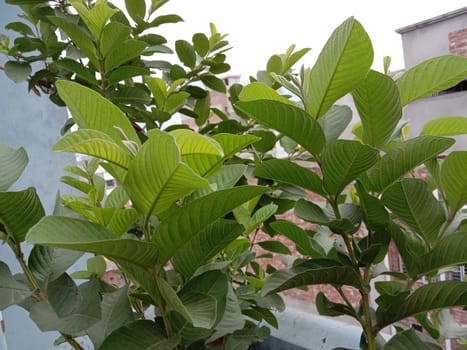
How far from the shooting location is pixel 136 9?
0.76 metres

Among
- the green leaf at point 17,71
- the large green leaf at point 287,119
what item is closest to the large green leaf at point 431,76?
the large green leaf at point 287,119

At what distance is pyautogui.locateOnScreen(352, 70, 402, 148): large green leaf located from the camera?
349 millimetres

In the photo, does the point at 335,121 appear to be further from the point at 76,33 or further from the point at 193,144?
the point at 76,33

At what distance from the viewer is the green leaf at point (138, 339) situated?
31cm

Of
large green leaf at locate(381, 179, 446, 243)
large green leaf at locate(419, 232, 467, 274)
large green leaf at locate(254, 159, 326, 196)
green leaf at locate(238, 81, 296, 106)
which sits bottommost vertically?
large green leaf at locate(419, 232, 467, 274)

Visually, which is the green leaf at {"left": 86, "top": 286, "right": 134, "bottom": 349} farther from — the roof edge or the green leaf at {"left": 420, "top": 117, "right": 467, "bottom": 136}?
the roof edge

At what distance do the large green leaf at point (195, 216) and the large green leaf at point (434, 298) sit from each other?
204 millimetres

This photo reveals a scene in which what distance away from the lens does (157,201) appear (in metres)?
0.28

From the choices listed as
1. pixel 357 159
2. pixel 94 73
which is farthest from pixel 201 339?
pixel 94 73

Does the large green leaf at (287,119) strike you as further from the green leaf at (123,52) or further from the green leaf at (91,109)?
the green leaf at (123,52)

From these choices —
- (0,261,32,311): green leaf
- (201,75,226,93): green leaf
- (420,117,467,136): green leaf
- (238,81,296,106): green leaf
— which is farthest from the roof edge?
(0,261,32,311): green leaf

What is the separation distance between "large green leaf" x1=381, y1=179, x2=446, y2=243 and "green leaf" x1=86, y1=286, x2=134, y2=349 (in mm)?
263

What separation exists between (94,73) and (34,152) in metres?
0.85

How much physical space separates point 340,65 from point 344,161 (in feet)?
0.26
